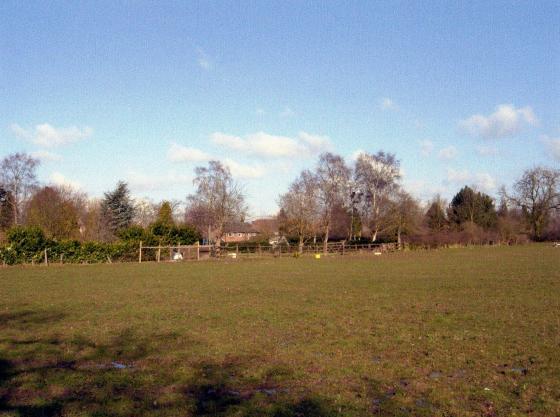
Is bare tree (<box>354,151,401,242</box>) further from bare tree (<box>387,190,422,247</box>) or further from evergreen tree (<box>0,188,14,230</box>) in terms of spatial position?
evergreen tree (<box>0,188,14,230</box>)

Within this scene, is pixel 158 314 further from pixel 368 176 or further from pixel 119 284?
pixel 368 176

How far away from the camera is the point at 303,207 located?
215 feet

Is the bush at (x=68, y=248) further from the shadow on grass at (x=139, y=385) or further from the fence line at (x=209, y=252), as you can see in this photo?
the shadow on grass at (x=139, y=385)

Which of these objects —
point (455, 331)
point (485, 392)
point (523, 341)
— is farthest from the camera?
point (455, 331)

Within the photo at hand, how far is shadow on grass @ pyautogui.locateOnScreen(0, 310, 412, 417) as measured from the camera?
591 centimetres

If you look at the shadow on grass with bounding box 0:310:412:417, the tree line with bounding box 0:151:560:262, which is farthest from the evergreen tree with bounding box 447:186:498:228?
the shadow on grass with bounding box 0:310:412:417

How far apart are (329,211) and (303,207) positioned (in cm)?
356

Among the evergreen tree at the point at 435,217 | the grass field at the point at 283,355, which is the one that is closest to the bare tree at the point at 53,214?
the grass field at the point at 283,355

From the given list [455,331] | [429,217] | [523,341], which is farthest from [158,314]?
[429,217]

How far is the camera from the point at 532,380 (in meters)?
7.03

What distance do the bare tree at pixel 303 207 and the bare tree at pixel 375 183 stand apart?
8.55 metres

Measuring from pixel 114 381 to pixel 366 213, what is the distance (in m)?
67.9

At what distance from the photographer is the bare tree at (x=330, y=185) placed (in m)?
66.4

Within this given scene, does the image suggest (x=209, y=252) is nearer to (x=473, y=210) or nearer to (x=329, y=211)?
(x=329, y=211)
